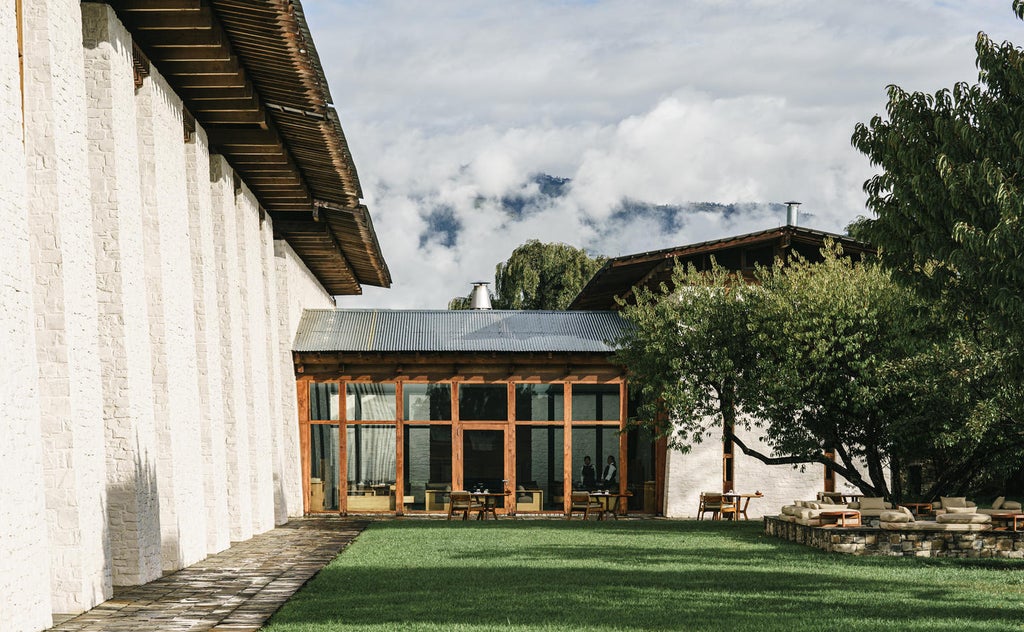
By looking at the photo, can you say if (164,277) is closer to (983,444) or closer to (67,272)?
(67,272)

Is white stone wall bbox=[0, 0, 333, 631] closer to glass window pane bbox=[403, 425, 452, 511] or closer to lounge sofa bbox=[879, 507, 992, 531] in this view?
glass window pane bbox=[403, 425, 452, 511]

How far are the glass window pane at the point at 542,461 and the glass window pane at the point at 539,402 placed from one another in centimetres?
28

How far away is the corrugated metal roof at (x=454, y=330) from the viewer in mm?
28938

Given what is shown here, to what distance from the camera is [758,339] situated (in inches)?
853

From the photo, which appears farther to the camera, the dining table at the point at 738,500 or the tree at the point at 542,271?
the tree at the point at 542,271

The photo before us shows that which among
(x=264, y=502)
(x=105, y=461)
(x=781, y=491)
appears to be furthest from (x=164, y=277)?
(x=781, y=491)

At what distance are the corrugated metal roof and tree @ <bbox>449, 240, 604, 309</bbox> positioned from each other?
35528mm

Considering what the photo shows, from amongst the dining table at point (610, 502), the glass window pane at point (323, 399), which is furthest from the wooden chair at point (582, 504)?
the glass window pane at point (323, 399)

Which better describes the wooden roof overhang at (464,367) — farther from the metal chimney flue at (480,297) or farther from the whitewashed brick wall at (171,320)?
the whitewashed brick wall at (171,320)

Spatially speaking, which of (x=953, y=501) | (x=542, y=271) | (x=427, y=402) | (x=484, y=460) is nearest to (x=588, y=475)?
(x=484, y=460)

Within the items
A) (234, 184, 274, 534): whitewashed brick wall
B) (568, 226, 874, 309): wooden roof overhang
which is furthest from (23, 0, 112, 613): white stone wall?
(568, 226, 874, 309): wooden roof overhang

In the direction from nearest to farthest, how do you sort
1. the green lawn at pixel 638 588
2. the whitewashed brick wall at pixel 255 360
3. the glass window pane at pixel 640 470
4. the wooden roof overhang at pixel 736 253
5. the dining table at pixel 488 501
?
the green lawn at pixel 638 588
the whitewashed brick wall at pixel 255 360
the dining table at pixel 488 501
the wooden roof overhang at pixel 736 253
the glass window pane at pixel 640 470

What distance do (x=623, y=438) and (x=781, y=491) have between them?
379 cm

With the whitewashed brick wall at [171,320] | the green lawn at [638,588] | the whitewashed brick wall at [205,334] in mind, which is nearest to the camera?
the green lawn at [638,588]
